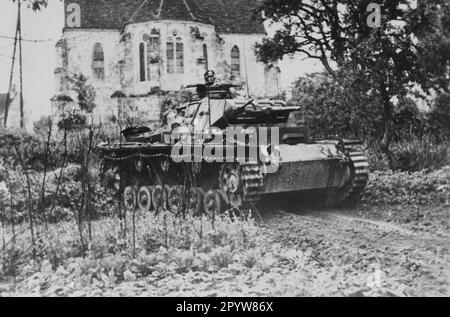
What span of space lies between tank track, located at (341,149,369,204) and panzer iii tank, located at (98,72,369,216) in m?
0.02

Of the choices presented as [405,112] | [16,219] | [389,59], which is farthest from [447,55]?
[16,219]

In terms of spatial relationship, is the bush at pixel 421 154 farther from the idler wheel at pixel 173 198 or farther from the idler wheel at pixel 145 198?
the idler wheel at pixel 145 198

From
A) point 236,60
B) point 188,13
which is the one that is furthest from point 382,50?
point 188,13

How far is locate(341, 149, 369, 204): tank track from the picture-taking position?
9.89 metres

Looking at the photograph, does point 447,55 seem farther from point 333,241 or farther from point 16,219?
point 16,219

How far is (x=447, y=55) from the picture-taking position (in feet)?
38.5

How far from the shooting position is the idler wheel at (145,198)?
1112 cm

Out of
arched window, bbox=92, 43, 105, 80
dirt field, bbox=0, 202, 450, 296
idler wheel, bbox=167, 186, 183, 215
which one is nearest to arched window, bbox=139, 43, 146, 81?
arched window, bbox=92, 43, 105, 80

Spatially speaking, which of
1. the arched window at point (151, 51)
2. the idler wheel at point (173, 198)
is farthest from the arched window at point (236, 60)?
the idler wheel at point (173, 198)

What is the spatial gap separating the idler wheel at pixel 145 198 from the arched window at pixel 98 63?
411 inches

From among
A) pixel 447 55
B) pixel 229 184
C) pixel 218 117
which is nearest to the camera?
pixel 229 184

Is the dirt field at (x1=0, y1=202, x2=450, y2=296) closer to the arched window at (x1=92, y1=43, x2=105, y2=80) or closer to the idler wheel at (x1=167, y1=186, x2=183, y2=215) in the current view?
the idler wheel at (x1=167, y1=186, x2=183, y2=215)
